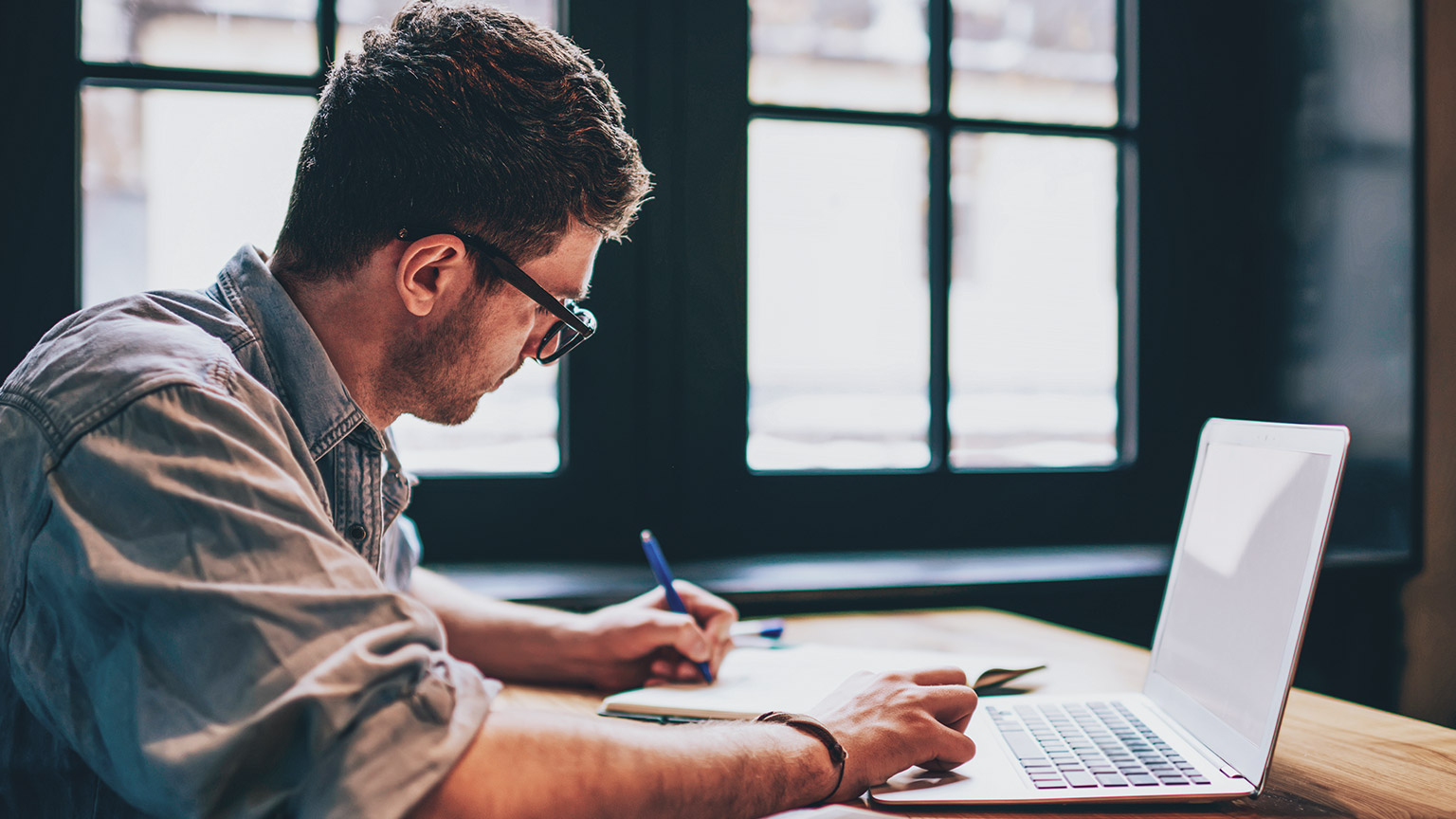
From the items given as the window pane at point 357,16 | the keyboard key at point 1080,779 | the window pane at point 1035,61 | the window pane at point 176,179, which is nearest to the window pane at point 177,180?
the window pane at point 176,179

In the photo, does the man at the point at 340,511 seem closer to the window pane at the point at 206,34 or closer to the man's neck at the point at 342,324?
the man's neck at the point at 342,324

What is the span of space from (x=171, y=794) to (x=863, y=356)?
161 centimetres

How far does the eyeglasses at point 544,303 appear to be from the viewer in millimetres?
907

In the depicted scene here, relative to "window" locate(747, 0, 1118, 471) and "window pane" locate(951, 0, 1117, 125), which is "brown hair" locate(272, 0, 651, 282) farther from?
Answer: "window pane" locate(951, 0, 1117, 125)

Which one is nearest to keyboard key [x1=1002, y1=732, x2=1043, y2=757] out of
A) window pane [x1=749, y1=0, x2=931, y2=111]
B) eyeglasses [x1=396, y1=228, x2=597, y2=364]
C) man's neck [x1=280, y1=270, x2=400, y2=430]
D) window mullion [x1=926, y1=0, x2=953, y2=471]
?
eyeglasses [x1=396, y1=228, x2=597, y2=364]

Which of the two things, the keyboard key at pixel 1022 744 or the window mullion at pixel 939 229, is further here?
the window mullion at pixel 939 229

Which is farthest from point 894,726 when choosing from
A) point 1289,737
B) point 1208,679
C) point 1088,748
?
point 1289,737

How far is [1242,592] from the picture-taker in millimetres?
814

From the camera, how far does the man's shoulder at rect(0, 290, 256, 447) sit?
61cm

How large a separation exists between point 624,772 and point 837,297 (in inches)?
58.3

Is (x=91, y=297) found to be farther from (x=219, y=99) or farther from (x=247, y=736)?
(x=247, y=736)

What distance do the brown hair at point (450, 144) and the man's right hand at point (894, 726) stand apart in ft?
1.69

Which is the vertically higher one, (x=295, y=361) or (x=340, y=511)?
(x=295, y=361)

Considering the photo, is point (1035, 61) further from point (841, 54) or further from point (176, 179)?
point (176, 179)
